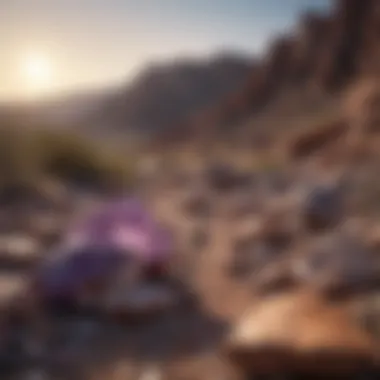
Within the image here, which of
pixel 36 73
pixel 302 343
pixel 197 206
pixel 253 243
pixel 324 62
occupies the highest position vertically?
pixel 324 62

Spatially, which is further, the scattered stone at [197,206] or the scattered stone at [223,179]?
the scattered stone at [223,179]

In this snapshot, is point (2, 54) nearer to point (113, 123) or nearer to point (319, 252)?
point (113, 123)

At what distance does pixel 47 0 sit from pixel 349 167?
0.94 metres

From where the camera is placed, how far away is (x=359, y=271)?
772mm

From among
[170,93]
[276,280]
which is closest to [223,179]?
[170,93]

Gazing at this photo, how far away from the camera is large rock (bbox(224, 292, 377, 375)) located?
0.60 meters

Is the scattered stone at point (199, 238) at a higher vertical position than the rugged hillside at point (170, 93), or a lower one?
lower

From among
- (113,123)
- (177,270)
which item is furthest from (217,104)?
(177,270)

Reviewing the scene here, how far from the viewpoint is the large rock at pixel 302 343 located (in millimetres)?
602

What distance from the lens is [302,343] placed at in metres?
0.62

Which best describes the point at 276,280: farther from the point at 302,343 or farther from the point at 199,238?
the point at 199,238

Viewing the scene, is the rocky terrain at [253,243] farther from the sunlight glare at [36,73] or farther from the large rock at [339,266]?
the sunlight glare at [36,73]

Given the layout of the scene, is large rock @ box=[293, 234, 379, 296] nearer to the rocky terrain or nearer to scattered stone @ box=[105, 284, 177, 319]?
the rocky terrain

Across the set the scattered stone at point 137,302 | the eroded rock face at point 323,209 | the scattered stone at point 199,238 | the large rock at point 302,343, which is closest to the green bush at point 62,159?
the scattered stone at point 199,238
